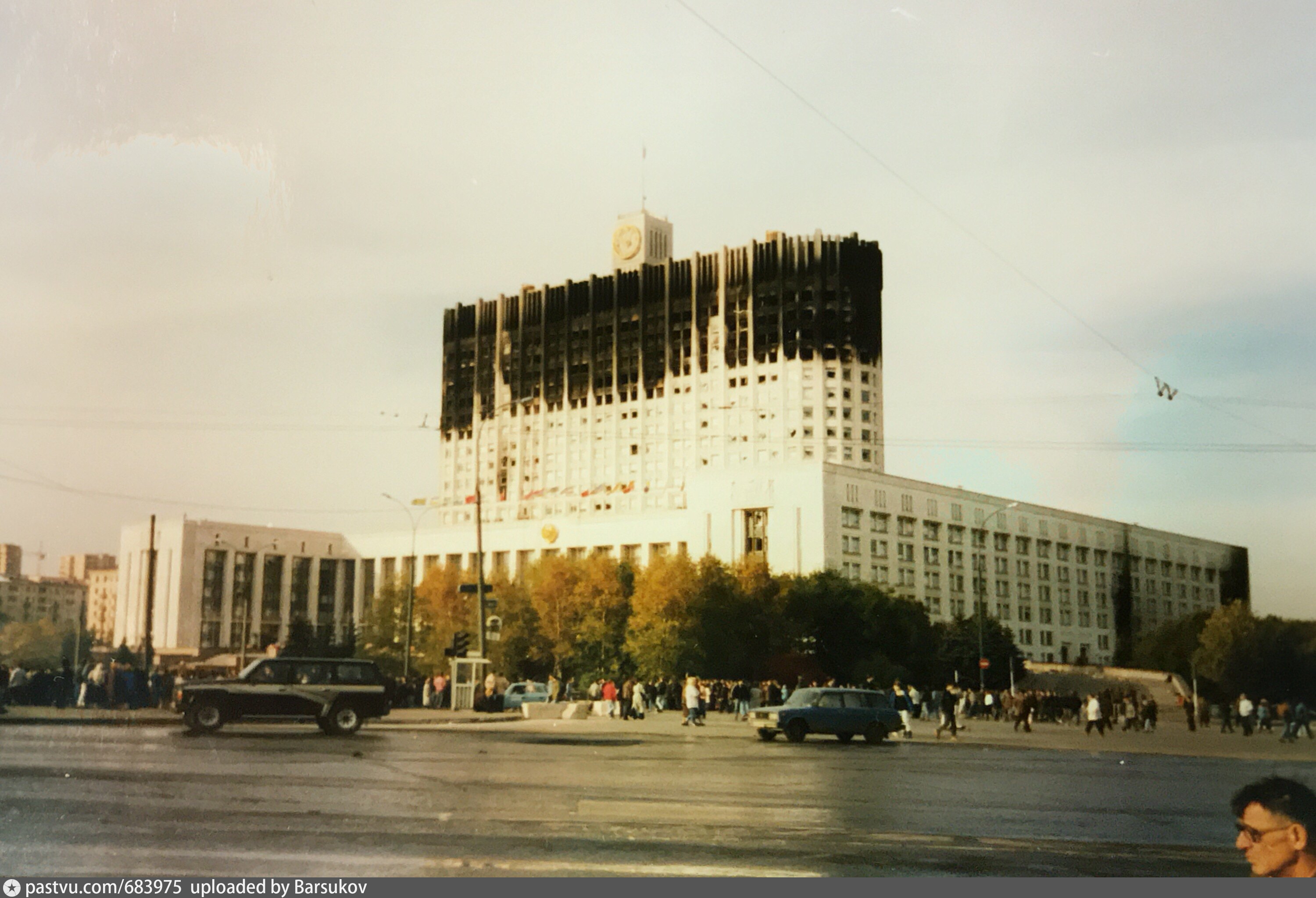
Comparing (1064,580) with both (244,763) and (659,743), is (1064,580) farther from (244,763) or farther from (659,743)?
(244,763)

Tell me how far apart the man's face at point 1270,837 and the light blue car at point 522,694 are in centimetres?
1064

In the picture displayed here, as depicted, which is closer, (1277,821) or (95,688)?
(1277,821)

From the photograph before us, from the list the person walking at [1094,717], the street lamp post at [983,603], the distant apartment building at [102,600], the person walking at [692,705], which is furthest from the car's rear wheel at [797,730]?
the distant apartment building at [102,600]

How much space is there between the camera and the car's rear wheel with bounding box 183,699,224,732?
11602 mm

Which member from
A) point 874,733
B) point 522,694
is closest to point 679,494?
point 874,733

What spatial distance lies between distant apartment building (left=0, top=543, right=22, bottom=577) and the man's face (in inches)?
407

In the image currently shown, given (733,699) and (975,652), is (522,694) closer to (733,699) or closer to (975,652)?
(733,699)

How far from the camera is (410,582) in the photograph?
11508mm

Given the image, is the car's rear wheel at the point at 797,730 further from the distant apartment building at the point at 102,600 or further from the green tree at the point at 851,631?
the distant apartment building at the point at 102,600

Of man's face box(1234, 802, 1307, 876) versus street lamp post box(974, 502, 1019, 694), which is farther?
street lamp post box(974, 502, 1019, 694)

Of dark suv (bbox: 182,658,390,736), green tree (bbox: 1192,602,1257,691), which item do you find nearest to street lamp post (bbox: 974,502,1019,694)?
green tree (bbox: 1192,602,1257,691)

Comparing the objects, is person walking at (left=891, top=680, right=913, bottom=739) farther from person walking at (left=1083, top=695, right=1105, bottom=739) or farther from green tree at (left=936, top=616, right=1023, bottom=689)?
person walking at (left=1083, top=695, right=1105, bottom=739)

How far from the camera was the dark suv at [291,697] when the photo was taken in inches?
448

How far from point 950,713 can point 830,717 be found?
3.25 meters
